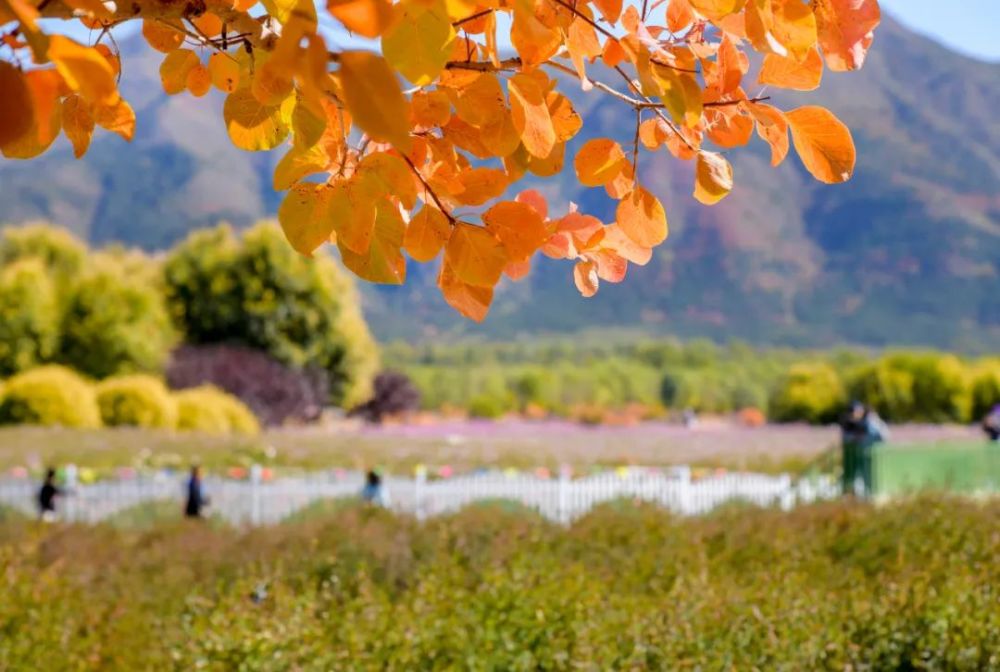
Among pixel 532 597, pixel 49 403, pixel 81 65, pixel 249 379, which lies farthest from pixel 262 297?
pixel 81 65

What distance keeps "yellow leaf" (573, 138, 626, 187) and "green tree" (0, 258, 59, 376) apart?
4096 cm

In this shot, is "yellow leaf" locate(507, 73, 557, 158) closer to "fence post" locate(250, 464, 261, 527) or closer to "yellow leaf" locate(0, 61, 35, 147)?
"yellow leaf" locate(0, 61, 35, 147)

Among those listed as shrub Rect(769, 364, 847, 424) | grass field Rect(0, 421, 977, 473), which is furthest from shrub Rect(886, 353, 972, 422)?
grass field Rect(0, 421, 977, 473)

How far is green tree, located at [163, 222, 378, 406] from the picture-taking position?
45.6m

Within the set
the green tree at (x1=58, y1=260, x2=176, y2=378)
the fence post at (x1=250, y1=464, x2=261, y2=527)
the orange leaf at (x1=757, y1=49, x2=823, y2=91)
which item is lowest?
the fence post at (x1=250, y1=464, x2=261, y2=527)

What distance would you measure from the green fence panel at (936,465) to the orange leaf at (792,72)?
1442 cm

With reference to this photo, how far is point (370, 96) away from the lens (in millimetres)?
1290

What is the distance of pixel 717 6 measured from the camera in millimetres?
1640

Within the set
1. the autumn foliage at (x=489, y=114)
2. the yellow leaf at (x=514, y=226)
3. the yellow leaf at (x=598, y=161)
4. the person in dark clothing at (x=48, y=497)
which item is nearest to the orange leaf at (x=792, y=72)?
the autumn foliage at (x=489, y=114)

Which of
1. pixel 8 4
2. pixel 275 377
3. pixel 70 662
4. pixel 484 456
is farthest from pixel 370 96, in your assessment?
pixel 275 377

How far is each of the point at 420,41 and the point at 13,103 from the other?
1.49 ft

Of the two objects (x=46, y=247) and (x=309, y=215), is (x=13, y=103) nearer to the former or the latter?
(x=309, y=215)

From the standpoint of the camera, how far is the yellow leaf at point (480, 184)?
192 cm

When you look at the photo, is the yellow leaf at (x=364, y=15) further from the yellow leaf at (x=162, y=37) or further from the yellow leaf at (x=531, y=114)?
the yellow leaf at (x=162, y=37)
